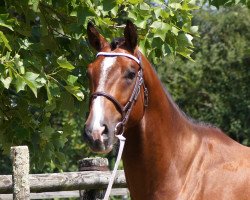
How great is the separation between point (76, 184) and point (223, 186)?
2330 millimetres

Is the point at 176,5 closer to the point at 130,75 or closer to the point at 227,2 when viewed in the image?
the point at 227,2

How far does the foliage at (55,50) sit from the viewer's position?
573cm

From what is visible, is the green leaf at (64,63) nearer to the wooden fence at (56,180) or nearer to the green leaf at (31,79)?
the green leaf at (31,79)

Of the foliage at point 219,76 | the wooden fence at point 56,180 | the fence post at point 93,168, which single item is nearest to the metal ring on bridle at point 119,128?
the wooden fence at point 56,180

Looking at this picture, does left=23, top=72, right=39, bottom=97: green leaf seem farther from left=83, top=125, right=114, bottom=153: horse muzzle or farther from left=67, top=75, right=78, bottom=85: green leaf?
left=83, top=125, right=114, bottom=153: horse muzzle

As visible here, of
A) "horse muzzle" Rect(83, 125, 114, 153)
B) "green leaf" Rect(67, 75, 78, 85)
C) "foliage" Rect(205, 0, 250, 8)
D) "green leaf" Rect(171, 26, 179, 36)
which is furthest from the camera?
"green leaf" Rect(67, 75, 78, 85)

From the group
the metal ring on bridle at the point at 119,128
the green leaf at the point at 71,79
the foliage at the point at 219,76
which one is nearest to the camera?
the metal ring on bridle at the point at 119,128

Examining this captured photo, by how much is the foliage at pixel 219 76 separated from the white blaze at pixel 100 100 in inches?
844

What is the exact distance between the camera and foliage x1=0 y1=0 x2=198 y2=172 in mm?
5729

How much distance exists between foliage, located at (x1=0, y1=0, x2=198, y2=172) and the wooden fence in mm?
196

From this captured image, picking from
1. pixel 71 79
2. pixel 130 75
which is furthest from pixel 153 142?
pixel 71 79

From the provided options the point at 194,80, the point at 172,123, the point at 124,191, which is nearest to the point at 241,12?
the point at 194,80

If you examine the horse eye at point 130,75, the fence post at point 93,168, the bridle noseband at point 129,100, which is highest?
the horse eye at point 130,75

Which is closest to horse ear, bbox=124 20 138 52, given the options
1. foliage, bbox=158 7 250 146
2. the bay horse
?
the bay horse
